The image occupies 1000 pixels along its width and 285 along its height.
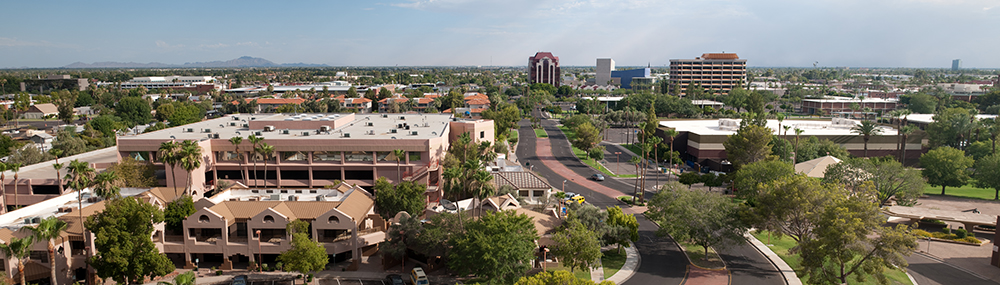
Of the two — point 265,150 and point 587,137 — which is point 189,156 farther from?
point 587,137

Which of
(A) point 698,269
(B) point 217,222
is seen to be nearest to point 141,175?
(B) point 217,222

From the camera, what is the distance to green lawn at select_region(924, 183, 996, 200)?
262 feet

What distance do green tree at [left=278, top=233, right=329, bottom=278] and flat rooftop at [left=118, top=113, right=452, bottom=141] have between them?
84.8 feet

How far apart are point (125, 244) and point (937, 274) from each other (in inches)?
2717

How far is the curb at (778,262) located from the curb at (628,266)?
40.6 ft

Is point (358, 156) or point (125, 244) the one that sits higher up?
point (358, 156)

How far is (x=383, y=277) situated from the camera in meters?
47.6

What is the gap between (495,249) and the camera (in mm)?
42281

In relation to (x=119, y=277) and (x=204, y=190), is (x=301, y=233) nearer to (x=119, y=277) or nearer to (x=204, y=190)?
(x=119, y=277)

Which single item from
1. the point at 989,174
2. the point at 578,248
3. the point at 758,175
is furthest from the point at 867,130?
the point at 578,248

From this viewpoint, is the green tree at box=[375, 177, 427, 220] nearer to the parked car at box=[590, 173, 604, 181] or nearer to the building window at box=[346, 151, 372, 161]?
the building window at box=[346, 151, 372, 161]

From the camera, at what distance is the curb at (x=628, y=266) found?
47500 mm

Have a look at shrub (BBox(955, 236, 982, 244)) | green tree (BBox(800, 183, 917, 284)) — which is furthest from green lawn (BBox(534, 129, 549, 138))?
green tree (BBox(800, 183, 917, 284))

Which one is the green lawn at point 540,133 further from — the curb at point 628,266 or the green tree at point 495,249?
the green tree at point 495,249
